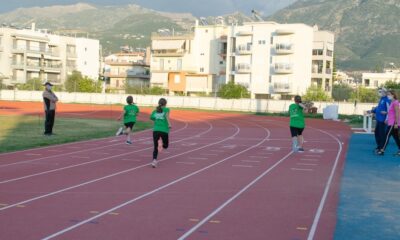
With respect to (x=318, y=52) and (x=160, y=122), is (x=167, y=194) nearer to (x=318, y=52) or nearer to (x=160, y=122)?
(x=160, y=122)

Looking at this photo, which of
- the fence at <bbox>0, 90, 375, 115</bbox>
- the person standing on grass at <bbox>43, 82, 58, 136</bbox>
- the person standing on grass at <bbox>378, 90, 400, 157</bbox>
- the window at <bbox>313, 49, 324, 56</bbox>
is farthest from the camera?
the window at <bbox>313, 49, 324, 56</bbox>

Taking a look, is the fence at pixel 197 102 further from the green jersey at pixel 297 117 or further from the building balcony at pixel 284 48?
the green jersey at pixel 297 117

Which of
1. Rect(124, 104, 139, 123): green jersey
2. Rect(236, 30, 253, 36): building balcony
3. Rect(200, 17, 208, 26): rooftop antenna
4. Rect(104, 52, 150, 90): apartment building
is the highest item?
Rect(200, 17, 208, 26): rooftop antenna

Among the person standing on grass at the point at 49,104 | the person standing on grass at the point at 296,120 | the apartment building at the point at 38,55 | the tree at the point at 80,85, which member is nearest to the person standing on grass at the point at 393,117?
the person standing on grass at the point at 296,120

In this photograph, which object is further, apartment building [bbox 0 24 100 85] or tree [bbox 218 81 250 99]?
apartment building [bbox 0 24 100 85]

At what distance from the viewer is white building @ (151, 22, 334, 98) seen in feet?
254

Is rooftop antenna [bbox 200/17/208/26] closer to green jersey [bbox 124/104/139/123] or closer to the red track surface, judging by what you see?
green jersey [bbox 124/104/139/123]

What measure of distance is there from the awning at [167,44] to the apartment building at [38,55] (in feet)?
44.6

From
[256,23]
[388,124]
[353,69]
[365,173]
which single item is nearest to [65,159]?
[365,173]

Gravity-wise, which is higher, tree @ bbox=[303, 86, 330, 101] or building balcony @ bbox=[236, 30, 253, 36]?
building balcony @ bbox=[236, 30, 253, 36]

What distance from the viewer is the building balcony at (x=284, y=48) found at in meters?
76.9

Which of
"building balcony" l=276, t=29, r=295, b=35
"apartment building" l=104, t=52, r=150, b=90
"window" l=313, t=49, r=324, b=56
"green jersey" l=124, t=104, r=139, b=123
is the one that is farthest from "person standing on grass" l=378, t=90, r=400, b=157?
"apartment building" l=104, t=52, r=150, b=90

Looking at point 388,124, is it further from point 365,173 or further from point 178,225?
point 178,225

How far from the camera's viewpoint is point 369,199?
34.6ft
